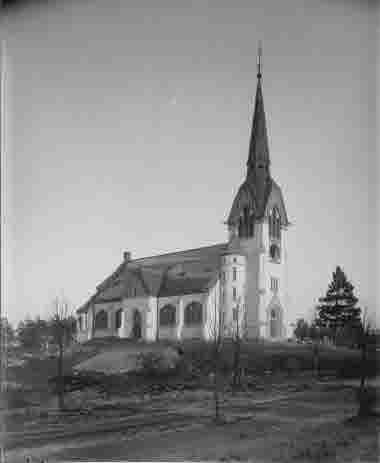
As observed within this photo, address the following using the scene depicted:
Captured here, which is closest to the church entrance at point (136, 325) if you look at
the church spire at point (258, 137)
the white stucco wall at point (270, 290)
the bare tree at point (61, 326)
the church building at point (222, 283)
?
the church building at point (222, 283)

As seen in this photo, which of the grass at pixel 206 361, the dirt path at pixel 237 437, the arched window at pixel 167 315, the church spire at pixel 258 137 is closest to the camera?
the dirt path at pixel 237 437

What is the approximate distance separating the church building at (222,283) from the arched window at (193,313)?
2 centimetres

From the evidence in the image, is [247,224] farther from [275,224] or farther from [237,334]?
[237,334]

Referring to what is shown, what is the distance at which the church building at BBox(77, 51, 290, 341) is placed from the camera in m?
8.72

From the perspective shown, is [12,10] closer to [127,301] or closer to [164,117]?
[164,117]

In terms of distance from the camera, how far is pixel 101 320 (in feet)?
31.1

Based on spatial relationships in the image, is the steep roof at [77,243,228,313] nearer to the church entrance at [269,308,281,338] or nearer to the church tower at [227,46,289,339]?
the church tower at [227,46,289,339]

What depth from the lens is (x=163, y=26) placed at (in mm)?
8211

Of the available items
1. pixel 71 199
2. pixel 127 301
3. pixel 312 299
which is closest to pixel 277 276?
pixel 312 299

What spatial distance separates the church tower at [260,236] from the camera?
8430mm

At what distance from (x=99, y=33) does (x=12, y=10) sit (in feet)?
3.97

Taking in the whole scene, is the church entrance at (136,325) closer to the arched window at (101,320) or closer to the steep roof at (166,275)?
the steep roof at (166,275)

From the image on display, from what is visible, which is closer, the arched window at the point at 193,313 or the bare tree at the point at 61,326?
the bare tree at the point at 61,326

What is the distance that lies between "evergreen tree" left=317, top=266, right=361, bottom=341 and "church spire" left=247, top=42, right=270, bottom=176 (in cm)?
187
